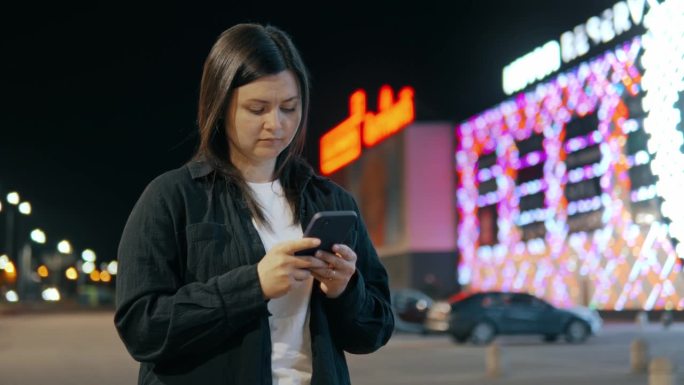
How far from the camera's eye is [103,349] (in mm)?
22422

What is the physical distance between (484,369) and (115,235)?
11478 centimetres

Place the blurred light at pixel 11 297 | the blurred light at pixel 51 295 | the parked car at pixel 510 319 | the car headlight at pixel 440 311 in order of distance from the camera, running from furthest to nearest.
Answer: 1. the blurred light at pixel 51 295
2. the blurred light at pixel 11 297
3. the car headlight at pixel 440 311
4. the parked car at pixel 510 319

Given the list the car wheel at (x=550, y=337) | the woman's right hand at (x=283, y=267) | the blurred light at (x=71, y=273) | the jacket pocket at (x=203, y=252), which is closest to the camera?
the woman's right hand at (x=283, y=267)

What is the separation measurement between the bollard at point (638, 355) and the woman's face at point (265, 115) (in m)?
14.0

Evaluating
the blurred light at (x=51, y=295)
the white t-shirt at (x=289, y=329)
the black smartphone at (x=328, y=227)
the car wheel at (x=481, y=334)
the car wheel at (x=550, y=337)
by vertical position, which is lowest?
the blurred light at (x=51, y=295)

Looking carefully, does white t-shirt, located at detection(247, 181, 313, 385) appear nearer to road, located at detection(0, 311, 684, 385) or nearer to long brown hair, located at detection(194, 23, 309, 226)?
long brown hair, located at detection(194, 23, 309, 226)

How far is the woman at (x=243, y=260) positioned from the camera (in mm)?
2178

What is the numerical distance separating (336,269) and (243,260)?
218 mm

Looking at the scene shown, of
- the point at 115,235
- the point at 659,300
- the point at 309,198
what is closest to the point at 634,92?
the point at 659,300

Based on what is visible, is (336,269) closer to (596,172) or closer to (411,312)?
(411,312)

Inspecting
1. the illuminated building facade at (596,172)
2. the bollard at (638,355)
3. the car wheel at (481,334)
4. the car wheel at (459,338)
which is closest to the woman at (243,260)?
the bollard at (638,355)

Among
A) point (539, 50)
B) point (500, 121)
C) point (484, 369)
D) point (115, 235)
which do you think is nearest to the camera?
point (484, 369)

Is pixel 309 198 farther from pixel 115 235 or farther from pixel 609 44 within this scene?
pixel 115 235

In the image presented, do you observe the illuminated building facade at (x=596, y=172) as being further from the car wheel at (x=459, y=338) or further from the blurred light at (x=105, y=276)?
the blurred light at (x=105, y=276)
